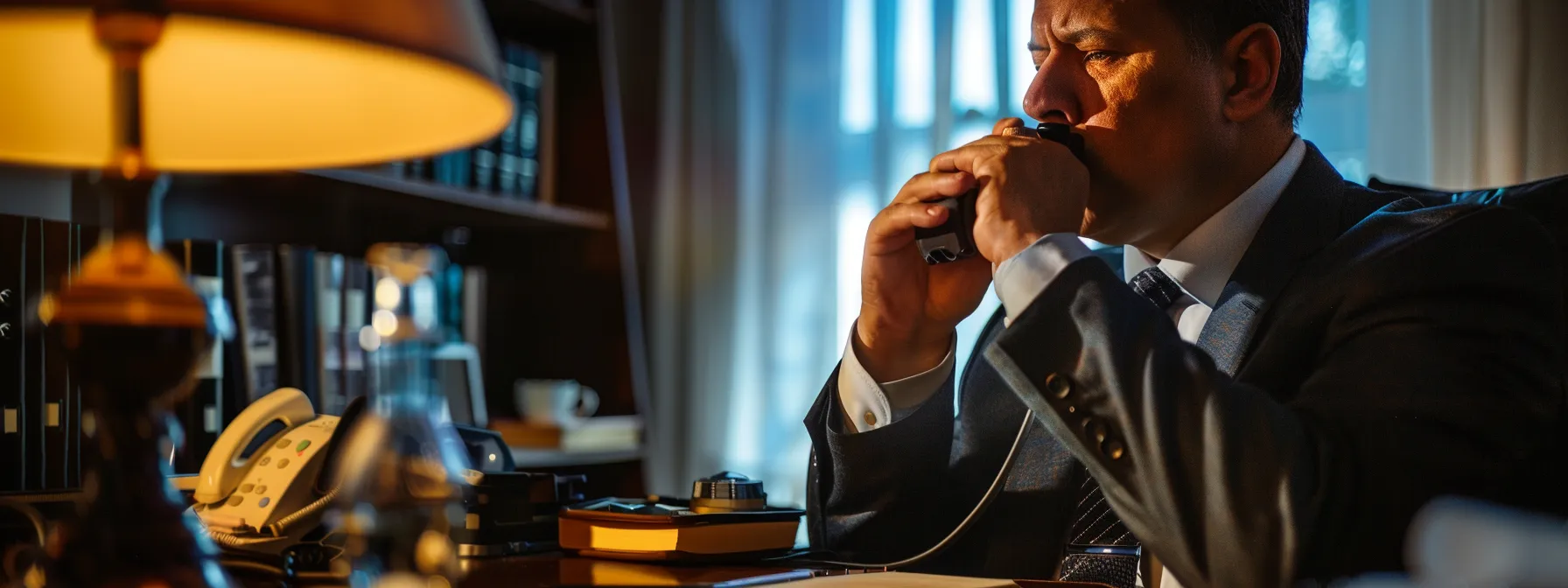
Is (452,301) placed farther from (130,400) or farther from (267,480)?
(130,400)

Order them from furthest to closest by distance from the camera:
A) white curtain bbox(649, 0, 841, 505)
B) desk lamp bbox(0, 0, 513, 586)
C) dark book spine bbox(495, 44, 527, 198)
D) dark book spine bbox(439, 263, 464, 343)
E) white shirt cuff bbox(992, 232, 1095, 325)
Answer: white curtain bbox(649, 0, 841, 505), dark book spine bbox(495, 44, 527, 198), dark book spine bbox(439, 263, 464, 343), white shirt cuff bbox(992, 232, 1095, 325), desk lamp bbox(0, 0, 513, 586)

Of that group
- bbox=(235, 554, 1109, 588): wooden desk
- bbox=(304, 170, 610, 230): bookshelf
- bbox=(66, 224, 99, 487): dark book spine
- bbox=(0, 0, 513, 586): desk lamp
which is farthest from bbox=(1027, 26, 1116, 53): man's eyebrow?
bbox=(304, 170, 610, 230): bookshelf

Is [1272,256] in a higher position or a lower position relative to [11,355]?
higher

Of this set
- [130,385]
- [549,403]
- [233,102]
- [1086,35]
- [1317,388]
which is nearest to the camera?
[130,385]

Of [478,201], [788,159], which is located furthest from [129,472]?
[788,159]

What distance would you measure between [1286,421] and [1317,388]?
0.12m

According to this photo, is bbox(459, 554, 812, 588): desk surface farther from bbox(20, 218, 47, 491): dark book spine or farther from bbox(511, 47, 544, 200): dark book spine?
bbox(511, 47, 544, 200): dark book spine

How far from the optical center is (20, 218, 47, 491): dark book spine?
127 centimetres

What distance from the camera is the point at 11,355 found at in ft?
4.15

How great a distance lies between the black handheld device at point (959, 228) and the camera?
47.7 inches

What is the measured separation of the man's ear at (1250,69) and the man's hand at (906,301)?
35 cm

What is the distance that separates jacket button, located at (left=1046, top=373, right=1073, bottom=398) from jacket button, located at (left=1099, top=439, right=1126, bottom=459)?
1.9 inches

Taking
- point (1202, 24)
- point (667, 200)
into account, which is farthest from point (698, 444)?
point (1202, 24)

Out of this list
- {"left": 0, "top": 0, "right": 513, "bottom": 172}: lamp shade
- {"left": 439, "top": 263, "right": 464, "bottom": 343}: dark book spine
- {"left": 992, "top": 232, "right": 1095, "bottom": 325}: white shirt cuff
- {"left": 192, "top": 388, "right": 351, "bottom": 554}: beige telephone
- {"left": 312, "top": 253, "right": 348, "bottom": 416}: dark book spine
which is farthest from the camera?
{"left": 439, "top": 263, "right": 464, "bottom": 343}: dark book spine
